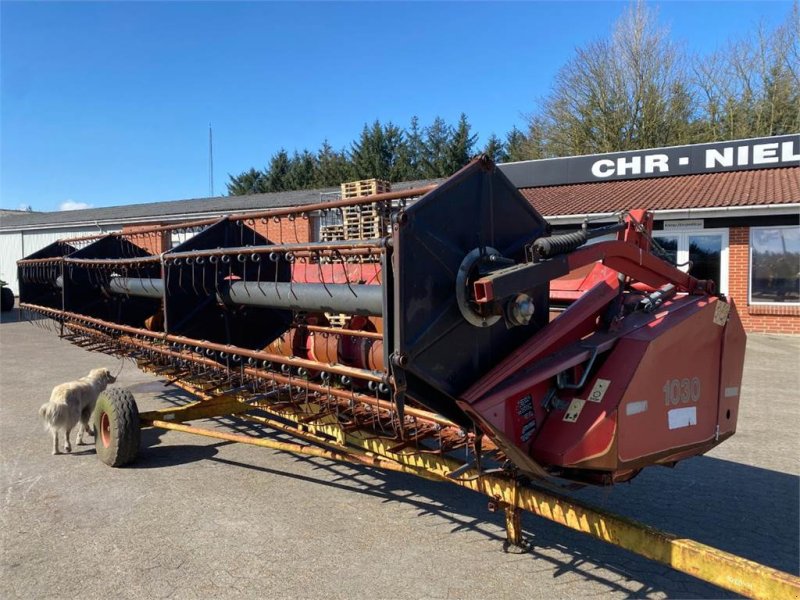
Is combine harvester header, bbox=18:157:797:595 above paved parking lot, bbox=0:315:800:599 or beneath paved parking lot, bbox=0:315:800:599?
above

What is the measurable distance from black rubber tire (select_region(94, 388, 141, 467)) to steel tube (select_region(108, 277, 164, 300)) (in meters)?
0.90

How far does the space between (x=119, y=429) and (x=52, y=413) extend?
90 cm

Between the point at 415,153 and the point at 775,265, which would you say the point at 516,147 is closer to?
the point at 415,153

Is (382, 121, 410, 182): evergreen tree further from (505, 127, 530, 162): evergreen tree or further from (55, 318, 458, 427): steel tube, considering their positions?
(55, 318, 458, 427): steel tube

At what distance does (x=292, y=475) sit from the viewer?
191 inches

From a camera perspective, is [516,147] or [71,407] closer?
[71,407]

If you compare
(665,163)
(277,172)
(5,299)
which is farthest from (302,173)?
(665,163)

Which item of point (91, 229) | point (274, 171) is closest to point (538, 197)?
point (91, 229)

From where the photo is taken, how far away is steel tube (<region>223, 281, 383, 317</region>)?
3.16 m

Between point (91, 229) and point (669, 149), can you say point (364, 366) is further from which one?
point (91, 229)

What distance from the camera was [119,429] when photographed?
4.90 meters

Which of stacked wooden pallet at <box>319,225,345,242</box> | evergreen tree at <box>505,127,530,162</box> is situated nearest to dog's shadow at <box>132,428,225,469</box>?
stacked wooden pallet at <box>319,225,345,242</box>

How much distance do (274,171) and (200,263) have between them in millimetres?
41674

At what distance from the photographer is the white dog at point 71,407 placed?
5.35 m
